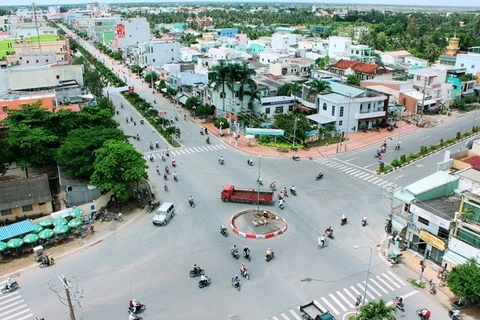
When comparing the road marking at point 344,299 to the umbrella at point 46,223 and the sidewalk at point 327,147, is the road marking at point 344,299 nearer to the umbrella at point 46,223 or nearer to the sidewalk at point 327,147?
the umbrella at point 46,223

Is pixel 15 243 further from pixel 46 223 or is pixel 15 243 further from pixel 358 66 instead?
pixel 358 66

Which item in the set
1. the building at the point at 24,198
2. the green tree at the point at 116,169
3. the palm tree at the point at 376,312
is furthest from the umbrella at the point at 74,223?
the palm tree at the point at 376,312

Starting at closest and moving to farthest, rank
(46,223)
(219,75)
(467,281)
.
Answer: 1. (467,281)
2. (46,223)
3. (219,75)

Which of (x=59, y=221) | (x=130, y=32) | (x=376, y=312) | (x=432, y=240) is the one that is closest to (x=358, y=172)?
(x=432, y=240)

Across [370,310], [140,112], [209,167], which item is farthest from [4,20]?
[370,310]

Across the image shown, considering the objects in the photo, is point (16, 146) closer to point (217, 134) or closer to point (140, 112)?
point (217, 134)
